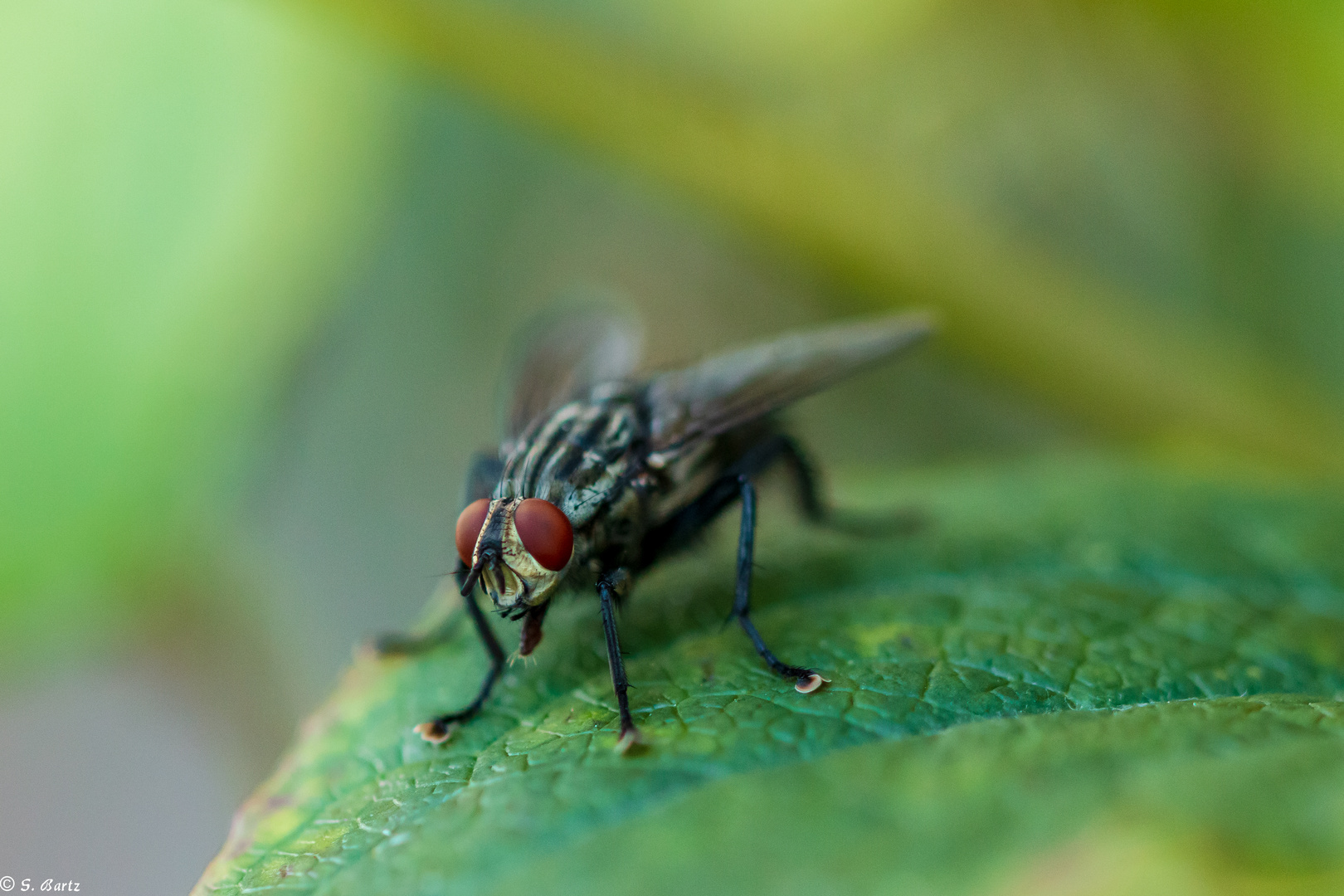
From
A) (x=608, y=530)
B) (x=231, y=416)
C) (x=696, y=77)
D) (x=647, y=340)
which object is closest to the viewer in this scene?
(x=608, y=530)

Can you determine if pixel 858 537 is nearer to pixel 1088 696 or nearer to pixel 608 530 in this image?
pixel 608 530

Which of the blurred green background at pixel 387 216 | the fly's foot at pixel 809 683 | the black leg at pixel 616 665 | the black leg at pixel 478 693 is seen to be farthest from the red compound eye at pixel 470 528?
the blurred green background at pixel 387 216

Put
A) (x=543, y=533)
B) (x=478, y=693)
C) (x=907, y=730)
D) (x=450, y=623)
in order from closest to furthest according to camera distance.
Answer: (x=907, y=730) < (x=543, y=533) < (x=478, y=693) < (x=450, y=623)

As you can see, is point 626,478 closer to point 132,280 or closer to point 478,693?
point 478,693

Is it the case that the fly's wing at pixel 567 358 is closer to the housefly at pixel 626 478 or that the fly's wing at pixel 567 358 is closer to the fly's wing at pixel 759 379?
the housefly at pixel 626 478

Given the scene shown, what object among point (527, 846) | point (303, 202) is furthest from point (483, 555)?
point (303, 202)

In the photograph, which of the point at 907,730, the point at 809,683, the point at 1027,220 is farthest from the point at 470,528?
the point at 1027,220
